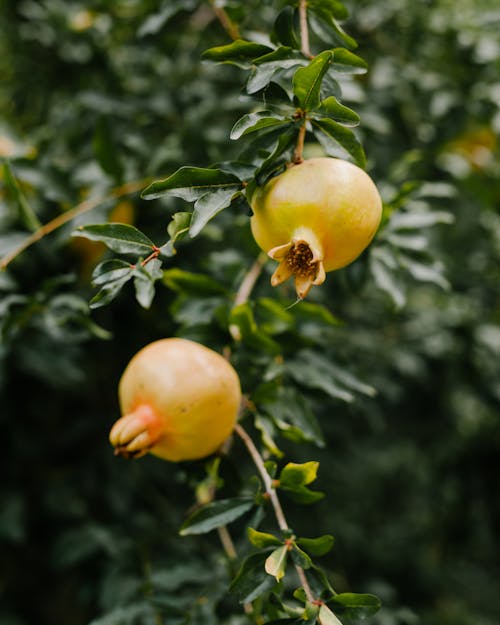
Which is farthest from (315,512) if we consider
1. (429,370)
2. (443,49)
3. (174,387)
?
(443,49)

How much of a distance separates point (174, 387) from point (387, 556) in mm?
1924

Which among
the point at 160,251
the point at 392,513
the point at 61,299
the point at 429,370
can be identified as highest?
the point at 160,251

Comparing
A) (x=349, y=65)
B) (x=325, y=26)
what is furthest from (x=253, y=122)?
(x=325, y=26)

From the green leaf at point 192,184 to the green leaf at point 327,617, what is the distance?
20.2 inches

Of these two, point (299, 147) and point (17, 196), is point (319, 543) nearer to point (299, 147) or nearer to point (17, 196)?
point (299, 147)

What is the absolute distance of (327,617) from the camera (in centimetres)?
72

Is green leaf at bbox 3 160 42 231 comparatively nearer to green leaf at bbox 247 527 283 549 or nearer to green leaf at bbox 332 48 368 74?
green leaf at bbox 332 48 368 74

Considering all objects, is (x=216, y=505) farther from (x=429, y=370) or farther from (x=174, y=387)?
(x=429, y=370)

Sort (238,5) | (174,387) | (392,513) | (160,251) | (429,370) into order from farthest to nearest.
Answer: (392,513) < (429,370) < (238,5) < (174,387) < (160,251)

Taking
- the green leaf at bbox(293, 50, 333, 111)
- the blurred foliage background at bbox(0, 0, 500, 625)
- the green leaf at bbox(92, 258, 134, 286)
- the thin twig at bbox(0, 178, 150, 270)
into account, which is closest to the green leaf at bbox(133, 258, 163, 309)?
the green leaf at bbox(92, 258, 134, 286)

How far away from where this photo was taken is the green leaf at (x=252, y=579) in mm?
762

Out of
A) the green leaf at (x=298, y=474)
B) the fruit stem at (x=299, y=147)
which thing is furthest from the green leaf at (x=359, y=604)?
the fruit stem at (x=299, y=147)

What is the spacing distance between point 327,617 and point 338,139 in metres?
0.58

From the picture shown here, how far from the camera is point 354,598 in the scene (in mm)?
737
